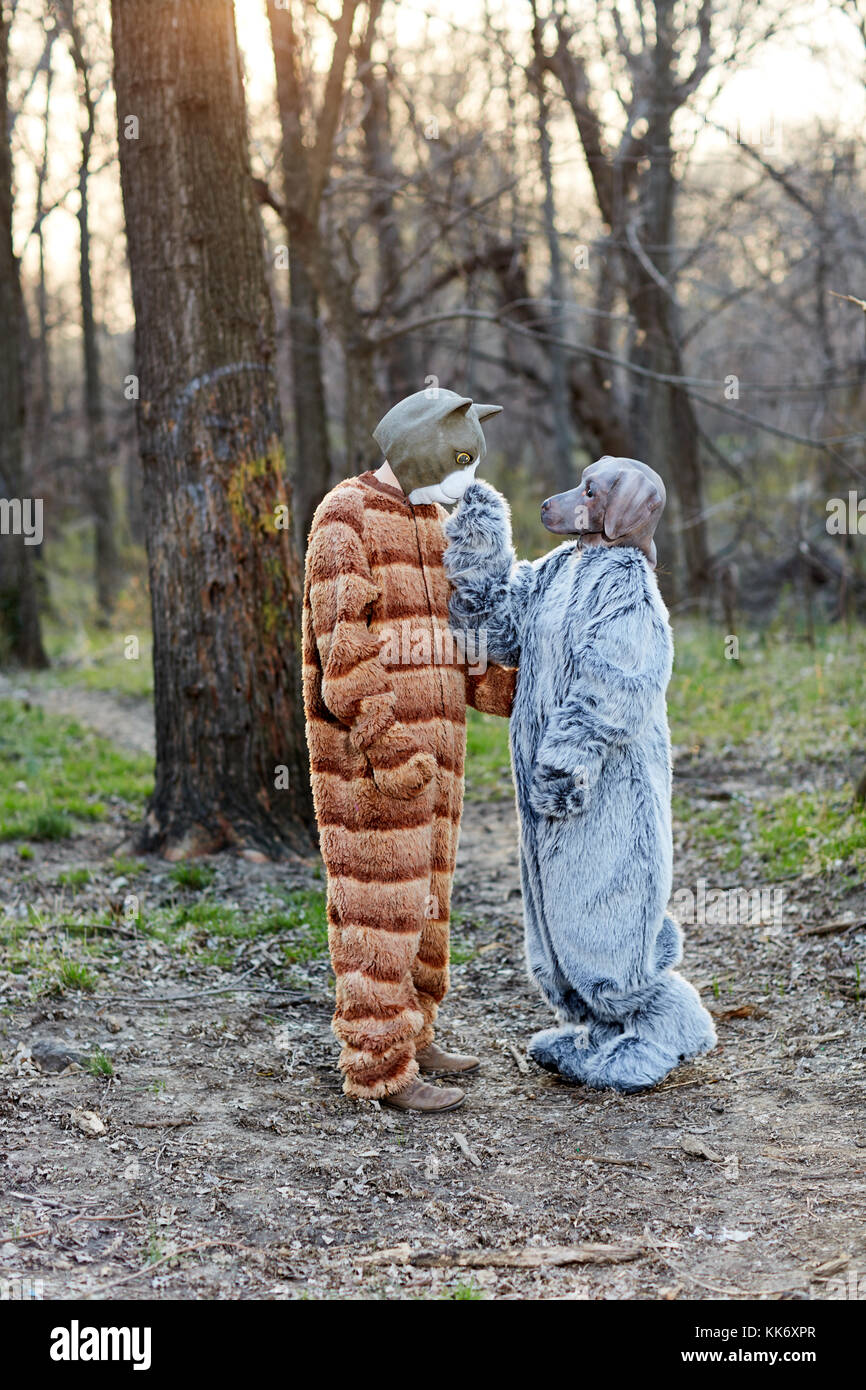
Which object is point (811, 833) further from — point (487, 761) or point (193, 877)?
point (193, 877)

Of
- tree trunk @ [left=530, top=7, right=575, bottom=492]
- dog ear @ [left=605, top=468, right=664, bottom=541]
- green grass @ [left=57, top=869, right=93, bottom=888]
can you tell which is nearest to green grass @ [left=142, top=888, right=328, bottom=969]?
green grass @ [left=57, top=869, right=93, bottom=888]

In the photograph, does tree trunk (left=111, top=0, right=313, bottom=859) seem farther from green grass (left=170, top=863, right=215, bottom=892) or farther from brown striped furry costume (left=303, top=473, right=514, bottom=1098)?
brown striped furry costume (left=303, top=473, right=514, bottom=1098)

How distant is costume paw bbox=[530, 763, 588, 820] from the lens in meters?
3.41

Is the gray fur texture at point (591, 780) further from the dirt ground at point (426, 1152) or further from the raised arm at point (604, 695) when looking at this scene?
the dirt ground at point (426, 1152)

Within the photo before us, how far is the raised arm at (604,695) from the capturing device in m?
3.37

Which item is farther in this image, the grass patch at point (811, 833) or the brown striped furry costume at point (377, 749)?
the grass patch at point (811, 833)

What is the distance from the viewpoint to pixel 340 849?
11.6ft

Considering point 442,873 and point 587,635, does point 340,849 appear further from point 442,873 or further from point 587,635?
point 587,635

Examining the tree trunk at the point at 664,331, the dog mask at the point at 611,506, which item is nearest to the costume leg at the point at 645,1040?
the dog mask at the point at 611,506

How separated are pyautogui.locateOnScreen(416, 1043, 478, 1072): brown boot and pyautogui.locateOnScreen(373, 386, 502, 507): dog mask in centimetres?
174

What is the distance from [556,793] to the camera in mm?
3428

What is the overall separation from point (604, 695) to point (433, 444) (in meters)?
0.85

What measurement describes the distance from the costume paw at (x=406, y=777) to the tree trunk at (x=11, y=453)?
9129 millimetres
